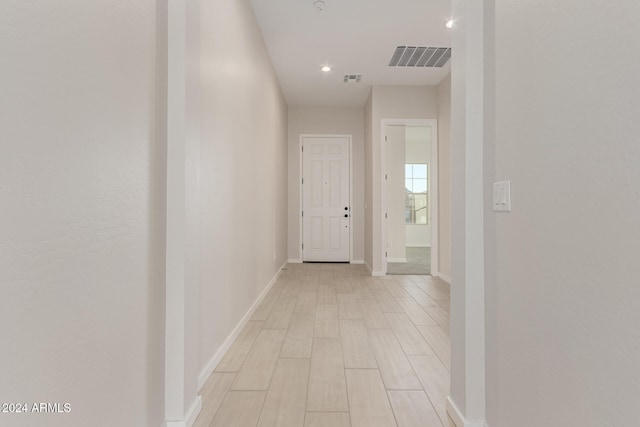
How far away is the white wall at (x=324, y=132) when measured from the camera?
6617mm

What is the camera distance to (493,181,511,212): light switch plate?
1288mm

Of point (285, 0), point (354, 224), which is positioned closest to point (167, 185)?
point (285, 0)

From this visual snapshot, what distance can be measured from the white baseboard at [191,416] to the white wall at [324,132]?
195 inches

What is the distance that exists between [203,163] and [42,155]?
116 cm

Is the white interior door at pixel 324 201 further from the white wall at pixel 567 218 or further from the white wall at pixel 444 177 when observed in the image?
the white wall at pixel 567 218

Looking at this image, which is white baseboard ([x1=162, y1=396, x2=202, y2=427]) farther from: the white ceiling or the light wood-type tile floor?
the white ceiling

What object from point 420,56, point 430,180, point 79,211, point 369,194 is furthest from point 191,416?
point 430,180

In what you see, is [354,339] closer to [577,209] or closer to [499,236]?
[499,236]

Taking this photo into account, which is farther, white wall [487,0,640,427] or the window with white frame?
the window with white frame

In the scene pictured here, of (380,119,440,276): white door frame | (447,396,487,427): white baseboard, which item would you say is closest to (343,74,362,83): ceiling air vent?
(380,119,440,276): white door frame

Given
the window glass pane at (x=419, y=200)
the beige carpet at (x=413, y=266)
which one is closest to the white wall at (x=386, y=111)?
the beige carpet at (x=413, y=266)

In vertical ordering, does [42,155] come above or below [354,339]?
above

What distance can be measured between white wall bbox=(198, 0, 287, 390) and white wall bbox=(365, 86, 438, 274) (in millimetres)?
1707

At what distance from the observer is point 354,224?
21.9 ft
